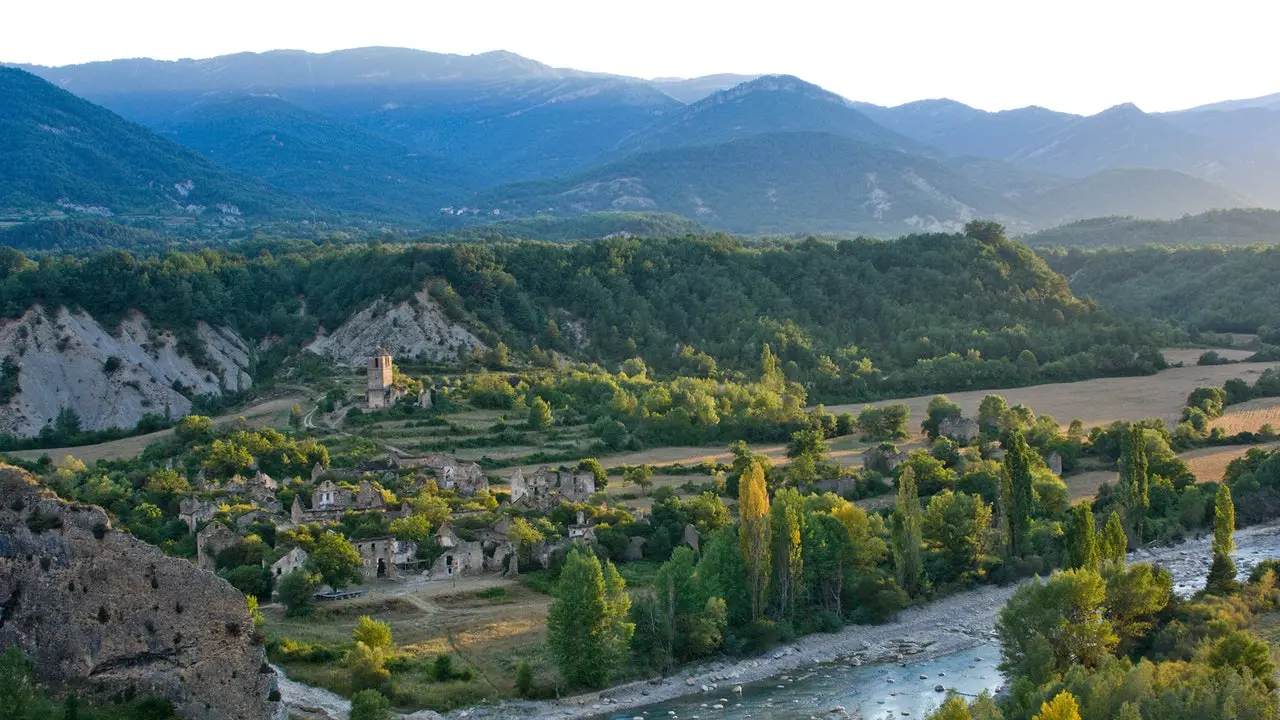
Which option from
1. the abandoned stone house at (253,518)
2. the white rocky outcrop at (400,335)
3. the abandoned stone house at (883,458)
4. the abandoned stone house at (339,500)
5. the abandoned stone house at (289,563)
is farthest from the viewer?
the white rocky outcrop at (400,335)

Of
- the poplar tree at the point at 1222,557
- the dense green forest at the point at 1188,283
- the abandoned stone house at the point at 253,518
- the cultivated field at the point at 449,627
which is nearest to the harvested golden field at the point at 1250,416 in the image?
the poplar tree at the point at 1222,557

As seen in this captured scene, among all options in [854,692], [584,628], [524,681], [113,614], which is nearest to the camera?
[113,614]

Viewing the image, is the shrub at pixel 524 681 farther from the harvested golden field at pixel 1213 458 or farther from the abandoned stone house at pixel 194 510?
the harvested golden field at pixel 1213 458

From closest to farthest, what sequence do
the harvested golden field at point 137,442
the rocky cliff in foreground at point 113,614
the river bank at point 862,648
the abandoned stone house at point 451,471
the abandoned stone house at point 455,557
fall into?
the rocky cliff in foreground at point 113,614
the river bank at point 862,648
the abandoned stone house at point 455,557
the abandoned stone house at point 451,471
the harvested golden field at point 137,442

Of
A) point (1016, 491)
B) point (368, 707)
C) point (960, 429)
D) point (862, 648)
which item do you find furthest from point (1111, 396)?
point (368, 707)

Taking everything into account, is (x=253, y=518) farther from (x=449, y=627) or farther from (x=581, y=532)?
(x=581, y=532)

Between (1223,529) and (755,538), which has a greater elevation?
(755,538)

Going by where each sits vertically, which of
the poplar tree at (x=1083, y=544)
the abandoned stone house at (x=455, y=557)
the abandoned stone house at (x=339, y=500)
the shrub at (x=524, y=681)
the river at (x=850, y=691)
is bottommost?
the river at (x=850, y=691)

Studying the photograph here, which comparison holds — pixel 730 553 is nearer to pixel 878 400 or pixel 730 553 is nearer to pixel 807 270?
pixel 878 400
